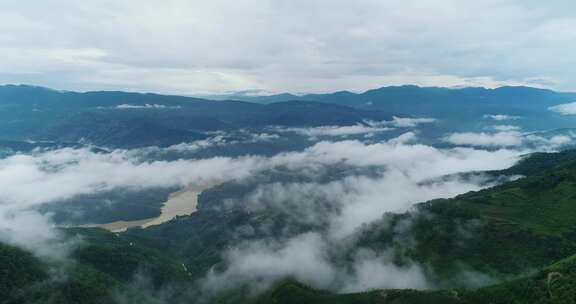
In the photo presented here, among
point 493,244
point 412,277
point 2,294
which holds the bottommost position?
point 2,294

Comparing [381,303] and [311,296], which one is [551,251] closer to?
[381,303]

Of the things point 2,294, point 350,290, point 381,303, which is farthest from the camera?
point 350,290

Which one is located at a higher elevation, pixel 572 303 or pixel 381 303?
pixel 572 303

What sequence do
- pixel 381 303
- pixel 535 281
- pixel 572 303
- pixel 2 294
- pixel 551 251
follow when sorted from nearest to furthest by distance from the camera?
pixel 572 303 < pixel 535 281 < pixel 381 303 < pixel 551 251 < pixel 2 294

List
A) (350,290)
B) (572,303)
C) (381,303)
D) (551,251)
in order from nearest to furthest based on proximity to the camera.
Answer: (572,303), (381,303), (551,251), (350,290)

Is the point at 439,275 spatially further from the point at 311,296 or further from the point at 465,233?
the point at 311,296

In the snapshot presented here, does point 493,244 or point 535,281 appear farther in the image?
Answer: point 493,244

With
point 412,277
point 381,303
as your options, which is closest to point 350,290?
point 412,277

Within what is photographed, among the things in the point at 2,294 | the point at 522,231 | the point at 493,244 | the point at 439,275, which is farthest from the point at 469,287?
the point at 2,294

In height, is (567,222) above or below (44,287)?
above
